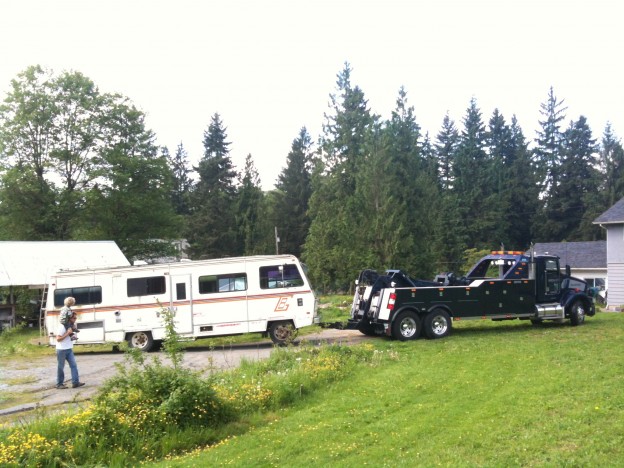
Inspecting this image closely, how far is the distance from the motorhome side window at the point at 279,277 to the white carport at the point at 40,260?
1267 centimetres

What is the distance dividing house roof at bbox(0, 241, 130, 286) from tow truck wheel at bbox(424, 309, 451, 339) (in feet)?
58.3

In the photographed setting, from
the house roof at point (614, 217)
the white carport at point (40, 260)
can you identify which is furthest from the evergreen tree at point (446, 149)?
the white carport at point (40, 260)

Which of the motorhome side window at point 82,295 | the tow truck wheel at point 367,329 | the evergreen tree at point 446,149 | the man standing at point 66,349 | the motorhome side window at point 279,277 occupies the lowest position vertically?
the tow truck wheel at point 367,329

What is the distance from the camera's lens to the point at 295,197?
219 feet

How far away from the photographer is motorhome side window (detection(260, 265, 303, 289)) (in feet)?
56.6

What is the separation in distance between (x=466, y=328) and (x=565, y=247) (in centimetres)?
2999

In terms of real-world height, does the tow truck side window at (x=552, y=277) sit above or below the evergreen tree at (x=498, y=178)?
below

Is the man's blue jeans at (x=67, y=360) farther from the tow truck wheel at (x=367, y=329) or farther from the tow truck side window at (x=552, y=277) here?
the tow truck side window at (x=552, y=277)

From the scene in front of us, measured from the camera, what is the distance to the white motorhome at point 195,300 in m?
17.2

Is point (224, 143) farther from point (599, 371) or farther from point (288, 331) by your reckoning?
point (599, 371)

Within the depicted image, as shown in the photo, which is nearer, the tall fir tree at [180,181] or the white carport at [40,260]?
the white carport at [40,260]

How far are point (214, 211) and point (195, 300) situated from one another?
42.9m

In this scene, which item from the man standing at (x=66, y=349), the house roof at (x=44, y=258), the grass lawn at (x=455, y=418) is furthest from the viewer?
the house roof at (x=44, y=258)

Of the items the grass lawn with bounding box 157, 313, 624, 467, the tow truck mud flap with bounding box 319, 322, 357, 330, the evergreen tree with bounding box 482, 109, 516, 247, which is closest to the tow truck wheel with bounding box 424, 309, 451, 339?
the tow truck mud flap with bounding box 319, 322, 357, 330
